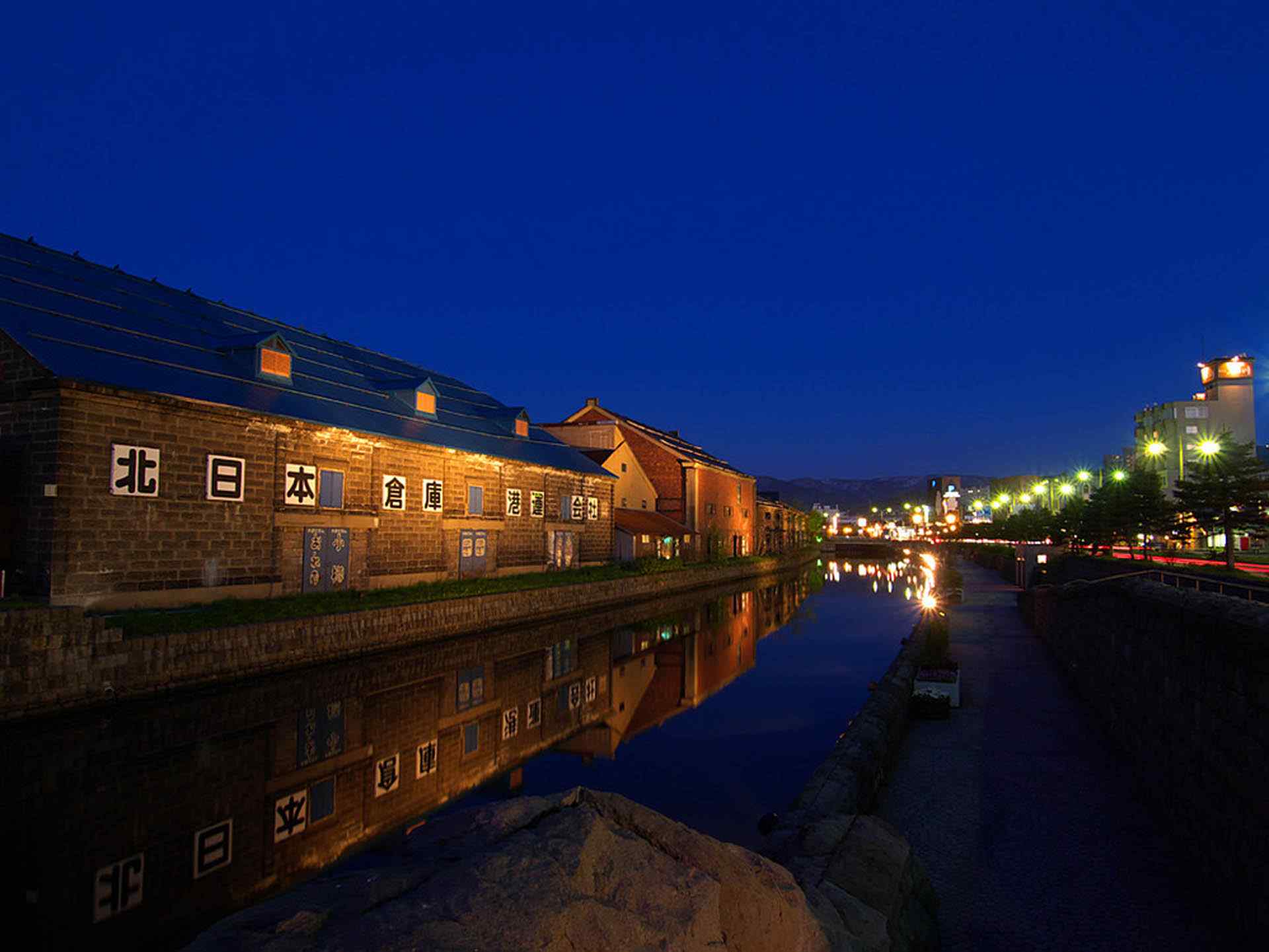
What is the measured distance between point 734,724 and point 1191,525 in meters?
27.6

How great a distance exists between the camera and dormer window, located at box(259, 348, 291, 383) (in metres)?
21.9

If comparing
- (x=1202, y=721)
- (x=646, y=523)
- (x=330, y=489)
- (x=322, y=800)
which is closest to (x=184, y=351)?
(x=330, y=489)

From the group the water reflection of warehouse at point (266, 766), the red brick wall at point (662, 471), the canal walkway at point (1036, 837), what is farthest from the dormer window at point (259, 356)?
the red brick wall at point (662, 471)

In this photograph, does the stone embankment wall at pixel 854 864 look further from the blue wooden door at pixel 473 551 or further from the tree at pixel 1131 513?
the tree at pixel 1131 513

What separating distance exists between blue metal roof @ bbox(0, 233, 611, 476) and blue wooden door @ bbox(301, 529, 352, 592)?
3223 mm

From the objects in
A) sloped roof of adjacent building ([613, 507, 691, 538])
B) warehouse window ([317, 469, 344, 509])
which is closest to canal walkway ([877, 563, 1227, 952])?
warehouse window ([317, 469, 344, 509])

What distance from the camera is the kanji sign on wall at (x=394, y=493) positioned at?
24094 mm

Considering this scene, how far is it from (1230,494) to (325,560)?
1318 inches

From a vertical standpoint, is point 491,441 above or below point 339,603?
above

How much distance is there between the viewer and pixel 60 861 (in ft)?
24.8

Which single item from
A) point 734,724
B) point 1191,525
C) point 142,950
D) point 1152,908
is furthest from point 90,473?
point 1191,525

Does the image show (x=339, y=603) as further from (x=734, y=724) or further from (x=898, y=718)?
(x=898, y=718)

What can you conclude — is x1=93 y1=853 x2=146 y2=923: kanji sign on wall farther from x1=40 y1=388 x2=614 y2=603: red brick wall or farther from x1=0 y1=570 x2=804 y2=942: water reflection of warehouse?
x1=40 y1=388 x2=614 y2=603: red brick wall

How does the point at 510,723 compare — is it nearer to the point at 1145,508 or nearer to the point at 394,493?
the point at 394,493
